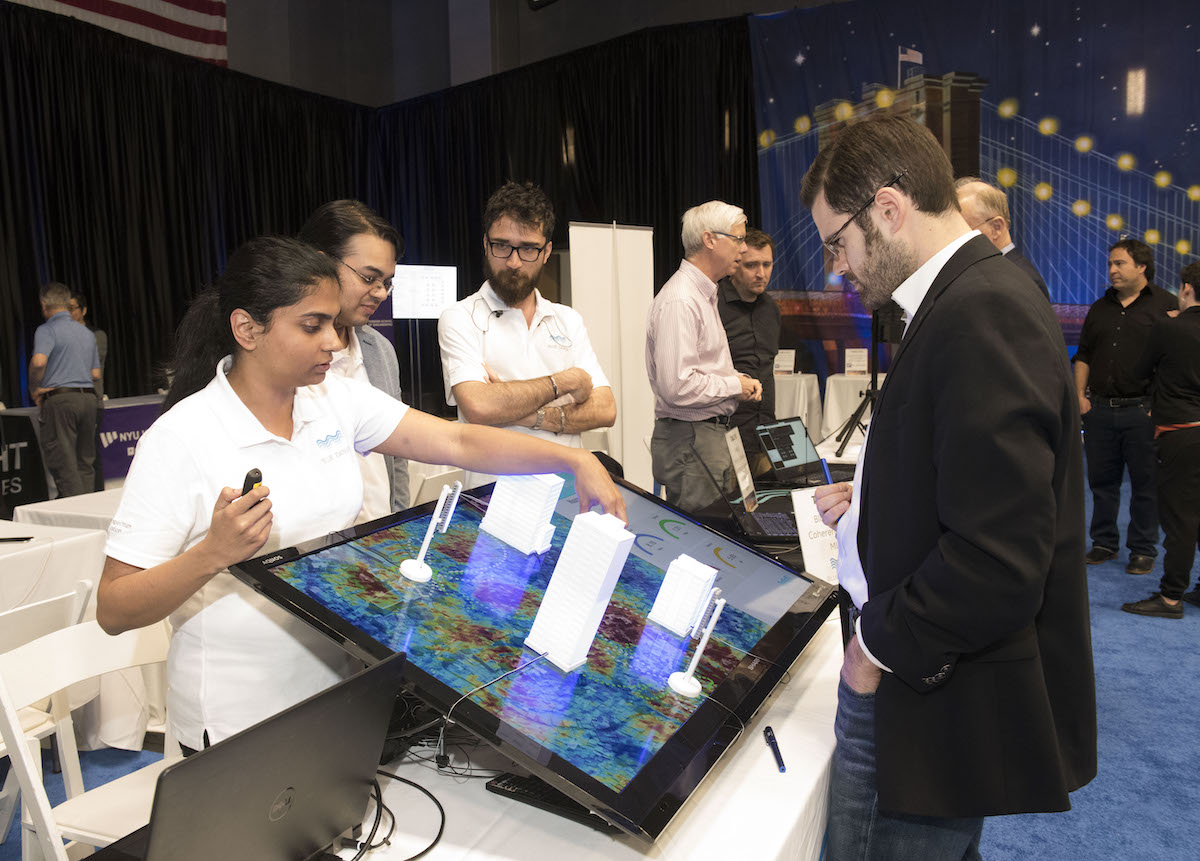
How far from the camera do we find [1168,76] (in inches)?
253

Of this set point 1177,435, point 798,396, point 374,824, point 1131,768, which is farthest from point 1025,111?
point 374,824

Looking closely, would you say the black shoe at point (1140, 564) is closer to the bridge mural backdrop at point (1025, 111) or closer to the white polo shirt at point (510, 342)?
the bridge mural backdrop at point (1025, 111)

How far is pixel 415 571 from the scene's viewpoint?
1297mm

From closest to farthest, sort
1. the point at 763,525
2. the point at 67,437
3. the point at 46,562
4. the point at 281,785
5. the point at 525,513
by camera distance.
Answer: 1. the point at 281,785
2. the point at 525,513
3. the point at 763,525
4. the point at 46,562
5. the point at 67,437

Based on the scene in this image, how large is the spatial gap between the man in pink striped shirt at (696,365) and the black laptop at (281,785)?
223cm

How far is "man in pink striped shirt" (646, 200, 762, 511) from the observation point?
324 cm

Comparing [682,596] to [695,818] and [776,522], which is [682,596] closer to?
[695,818]

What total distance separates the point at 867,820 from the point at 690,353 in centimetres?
217

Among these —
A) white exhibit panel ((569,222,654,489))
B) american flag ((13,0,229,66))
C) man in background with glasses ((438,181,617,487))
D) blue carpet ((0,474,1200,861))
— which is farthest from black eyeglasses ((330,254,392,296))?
american flag ((13,0,229,66))

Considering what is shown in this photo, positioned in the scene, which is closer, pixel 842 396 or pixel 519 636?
pixel 519 636

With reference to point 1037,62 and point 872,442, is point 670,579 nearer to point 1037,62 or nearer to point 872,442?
point 872,442

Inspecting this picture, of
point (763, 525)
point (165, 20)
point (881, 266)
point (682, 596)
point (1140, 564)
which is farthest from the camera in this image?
point (165, 20)

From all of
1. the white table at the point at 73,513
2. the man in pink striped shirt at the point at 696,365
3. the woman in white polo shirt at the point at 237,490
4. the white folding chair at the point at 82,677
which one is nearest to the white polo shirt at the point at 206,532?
the woman in white polo shirt at the point at 237,490

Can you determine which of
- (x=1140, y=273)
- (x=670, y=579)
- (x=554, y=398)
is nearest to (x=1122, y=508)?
(x=1140, y=273)
